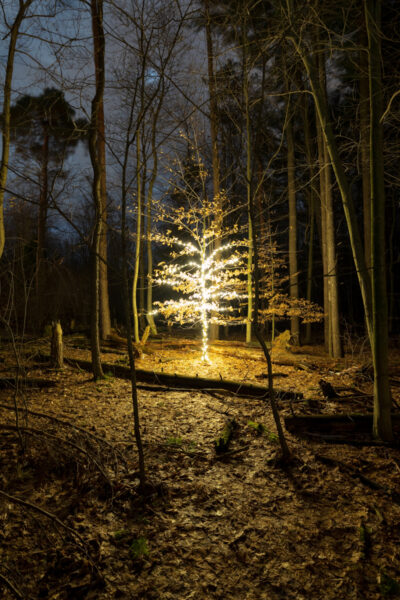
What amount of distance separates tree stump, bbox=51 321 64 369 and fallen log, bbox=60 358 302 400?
41cm

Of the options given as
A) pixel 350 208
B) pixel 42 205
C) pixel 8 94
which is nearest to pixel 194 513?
pixel 42 205

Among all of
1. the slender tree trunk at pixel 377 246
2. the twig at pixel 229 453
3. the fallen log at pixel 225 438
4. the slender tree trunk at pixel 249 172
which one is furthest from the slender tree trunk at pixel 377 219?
the fallen log at pixel 225 438

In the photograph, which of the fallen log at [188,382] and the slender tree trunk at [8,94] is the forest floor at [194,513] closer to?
the fallen log at [188,382]

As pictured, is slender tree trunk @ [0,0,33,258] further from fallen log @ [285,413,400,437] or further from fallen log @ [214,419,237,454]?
fallen log @ [285,413,400,437]

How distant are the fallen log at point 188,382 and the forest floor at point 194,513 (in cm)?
86

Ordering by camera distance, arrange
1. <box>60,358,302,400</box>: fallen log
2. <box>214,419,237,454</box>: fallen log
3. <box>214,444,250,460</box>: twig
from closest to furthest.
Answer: <box>214,444,250,460</box>: twig < <box>214,419,237,454</box>: fallen log < <box>60,358,302,400</box>: fallen log

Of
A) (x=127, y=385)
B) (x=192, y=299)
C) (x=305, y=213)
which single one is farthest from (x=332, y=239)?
(x=305, y=213)

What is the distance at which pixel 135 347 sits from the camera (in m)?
9.93

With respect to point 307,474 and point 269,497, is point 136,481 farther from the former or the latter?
point 307,474

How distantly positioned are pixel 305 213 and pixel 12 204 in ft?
56.6

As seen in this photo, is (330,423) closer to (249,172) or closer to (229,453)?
(229,453)

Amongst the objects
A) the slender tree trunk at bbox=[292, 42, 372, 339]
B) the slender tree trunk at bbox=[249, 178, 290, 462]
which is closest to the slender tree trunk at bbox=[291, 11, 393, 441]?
the slender tree trunk at bbox=[292, 42, 372, 339]

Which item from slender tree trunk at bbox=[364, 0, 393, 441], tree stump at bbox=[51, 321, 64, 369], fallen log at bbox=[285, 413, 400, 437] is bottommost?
fallen log at bbox=[285, 413, 400, 437]

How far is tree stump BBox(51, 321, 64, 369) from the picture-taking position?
7672 mm
